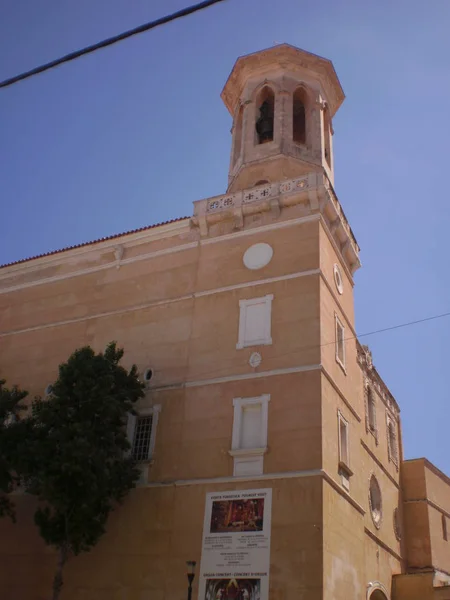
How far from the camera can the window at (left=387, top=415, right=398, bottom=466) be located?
28.2 m

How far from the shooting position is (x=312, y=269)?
820 inches

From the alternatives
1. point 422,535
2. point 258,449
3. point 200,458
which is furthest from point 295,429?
point 422,535

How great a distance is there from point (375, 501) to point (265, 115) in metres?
15.5

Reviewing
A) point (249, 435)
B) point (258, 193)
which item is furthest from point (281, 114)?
point (249, 435)

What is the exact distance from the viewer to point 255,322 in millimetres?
20656

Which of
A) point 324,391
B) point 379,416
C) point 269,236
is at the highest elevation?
point 269,236

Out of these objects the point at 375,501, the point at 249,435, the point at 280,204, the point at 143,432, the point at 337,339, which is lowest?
the point at 375,501

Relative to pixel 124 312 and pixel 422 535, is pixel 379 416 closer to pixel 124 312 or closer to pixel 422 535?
pixel 422 535

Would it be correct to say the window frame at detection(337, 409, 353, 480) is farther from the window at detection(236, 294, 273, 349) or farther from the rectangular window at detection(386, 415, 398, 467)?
the rectangular window at detection(386, 415, 398, 467)

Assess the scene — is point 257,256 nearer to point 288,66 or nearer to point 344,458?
point 344,458

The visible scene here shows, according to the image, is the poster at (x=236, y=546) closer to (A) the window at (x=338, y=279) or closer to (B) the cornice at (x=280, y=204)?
(A) the window at (x=338, y=279)

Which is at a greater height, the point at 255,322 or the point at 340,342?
the point at 340,342

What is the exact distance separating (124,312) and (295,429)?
26.3 ft

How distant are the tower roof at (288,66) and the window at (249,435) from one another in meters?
14.7
